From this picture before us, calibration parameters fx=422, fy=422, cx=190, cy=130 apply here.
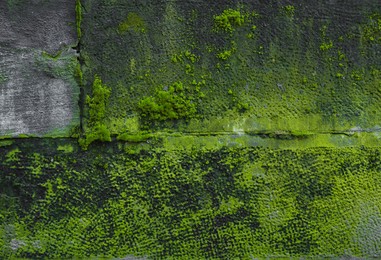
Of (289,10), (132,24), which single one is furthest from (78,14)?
(289,10)

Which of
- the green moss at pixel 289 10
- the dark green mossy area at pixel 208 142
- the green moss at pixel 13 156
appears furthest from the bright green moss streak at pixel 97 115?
the green moss at pixel 289 10

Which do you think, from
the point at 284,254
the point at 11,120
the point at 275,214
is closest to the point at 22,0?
the point at 11,120

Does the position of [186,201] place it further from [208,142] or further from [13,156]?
[13,156]

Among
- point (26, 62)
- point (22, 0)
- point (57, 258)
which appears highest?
point (22, 0)

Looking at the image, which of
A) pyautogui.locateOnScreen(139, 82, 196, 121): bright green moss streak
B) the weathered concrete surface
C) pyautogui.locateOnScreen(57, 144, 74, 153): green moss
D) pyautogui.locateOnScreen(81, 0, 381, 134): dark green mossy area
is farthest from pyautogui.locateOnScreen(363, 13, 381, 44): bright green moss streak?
pyautogui.locateOnScreen(57, 144, 74, 153): green moss

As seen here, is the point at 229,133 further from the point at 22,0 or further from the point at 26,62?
the point at 22,0
